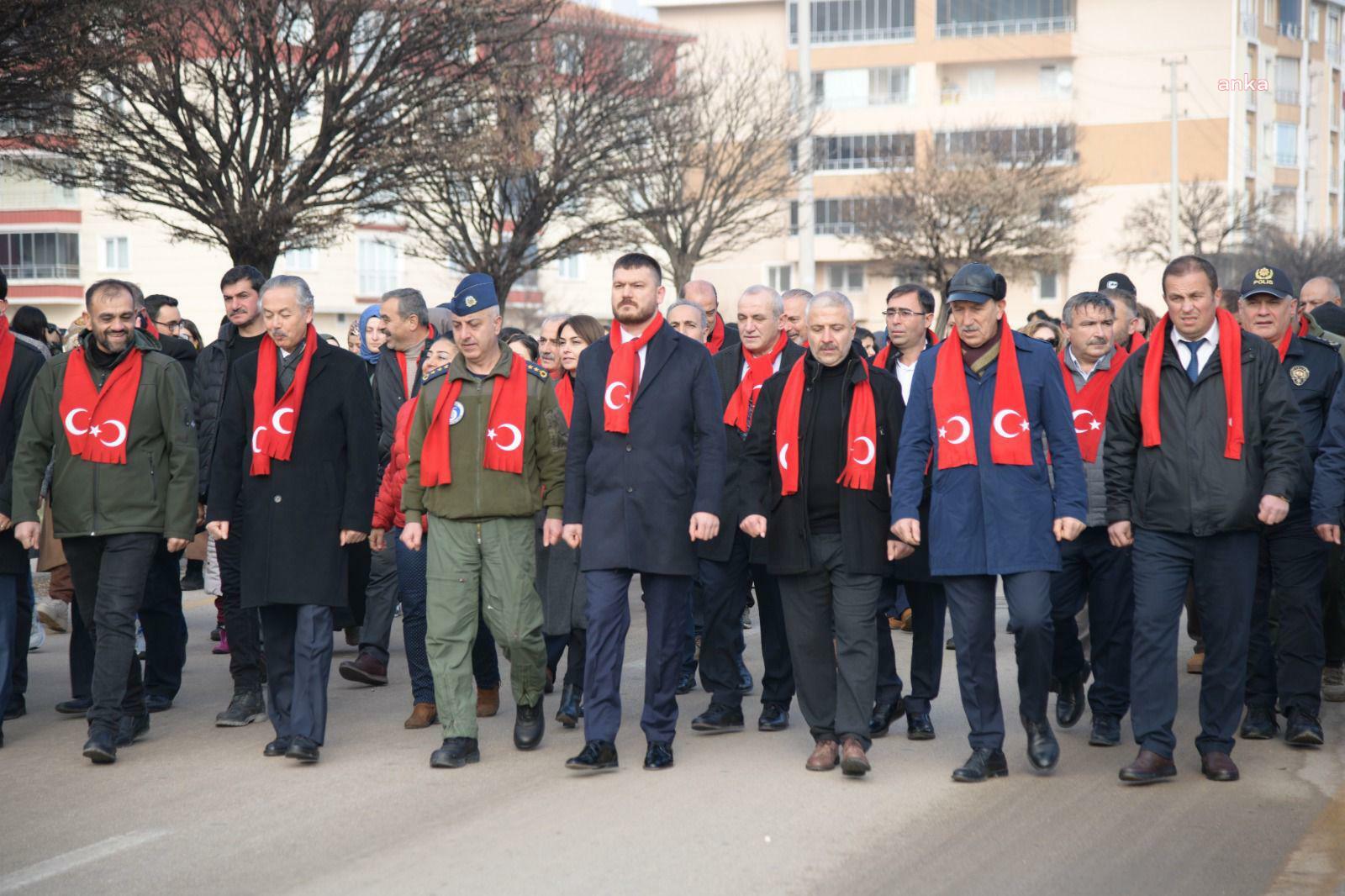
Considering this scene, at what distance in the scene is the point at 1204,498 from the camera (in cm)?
716

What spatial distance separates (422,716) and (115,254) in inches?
2333

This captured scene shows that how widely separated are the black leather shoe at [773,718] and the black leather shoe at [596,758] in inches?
45.8

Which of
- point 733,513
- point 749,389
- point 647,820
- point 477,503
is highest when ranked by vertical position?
point 749,389

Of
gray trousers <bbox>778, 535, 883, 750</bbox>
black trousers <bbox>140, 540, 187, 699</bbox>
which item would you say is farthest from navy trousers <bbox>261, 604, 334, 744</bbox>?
gray trousers <bbox>778, 535, 883, 750</bbox>

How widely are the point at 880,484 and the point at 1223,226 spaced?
57230 millimetres

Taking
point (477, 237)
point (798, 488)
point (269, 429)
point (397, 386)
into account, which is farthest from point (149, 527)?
point (477, 237)

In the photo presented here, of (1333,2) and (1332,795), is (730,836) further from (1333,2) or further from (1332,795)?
(1333,2)

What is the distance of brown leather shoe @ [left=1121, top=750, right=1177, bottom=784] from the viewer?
279 inches

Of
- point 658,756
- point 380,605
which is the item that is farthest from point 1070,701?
point 380,605

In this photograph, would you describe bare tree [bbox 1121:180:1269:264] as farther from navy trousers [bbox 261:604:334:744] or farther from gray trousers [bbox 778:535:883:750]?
navy trousers [bbox 261:604:334:744]

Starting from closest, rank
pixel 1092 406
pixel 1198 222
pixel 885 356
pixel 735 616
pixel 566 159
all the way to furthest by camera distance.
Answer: pixel 735 616, pixel 1092 406, pixel 885 356, pixel 566 159, pixel 1198 222

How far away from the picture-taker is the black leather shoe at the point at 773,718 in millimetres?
8391

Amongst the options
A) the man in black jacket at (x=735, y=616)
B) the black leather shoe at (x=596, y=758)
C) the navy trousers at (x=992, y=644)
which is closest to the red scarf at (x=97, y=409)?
the black leather shoe at (x=596, y=758)

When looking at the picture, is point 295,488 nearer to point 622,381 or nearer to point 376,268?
point 622,381
